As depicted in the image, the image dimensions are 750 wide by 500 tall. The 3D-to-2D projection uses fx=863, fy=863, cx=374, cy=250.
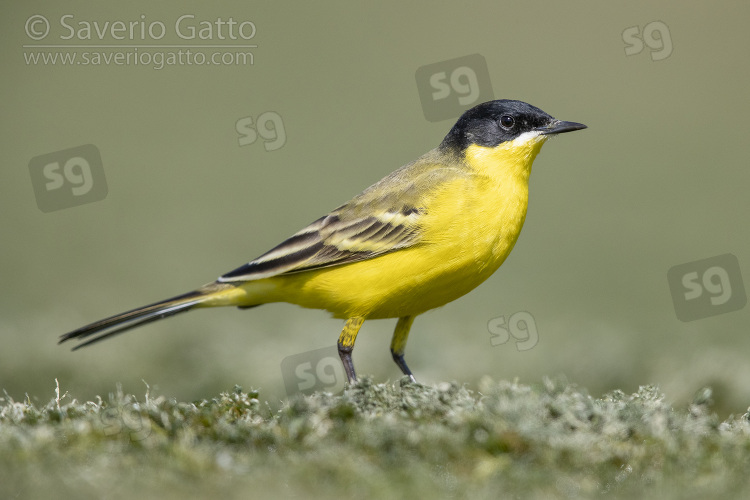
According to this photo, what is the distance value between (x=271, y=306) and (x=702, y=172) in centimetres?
1251

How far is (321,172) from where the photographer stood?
2206 centimetres

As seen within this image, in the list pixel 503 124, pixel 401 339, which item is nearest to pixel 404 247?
pixel 401 339

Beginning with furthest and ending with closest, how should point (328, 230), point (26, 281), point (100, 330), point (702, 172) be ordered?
point (702, 172) → point (26, 281) → point (328, 230) → point (100, 330)

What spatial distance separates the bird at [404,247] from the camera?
630cm

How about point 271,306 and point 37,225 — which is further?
point 37,225

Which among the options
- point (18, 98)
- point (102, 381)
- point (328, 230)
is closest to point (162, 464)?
point (328, 230)

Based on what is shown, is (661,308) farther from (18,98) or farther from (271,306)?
(18,98)
